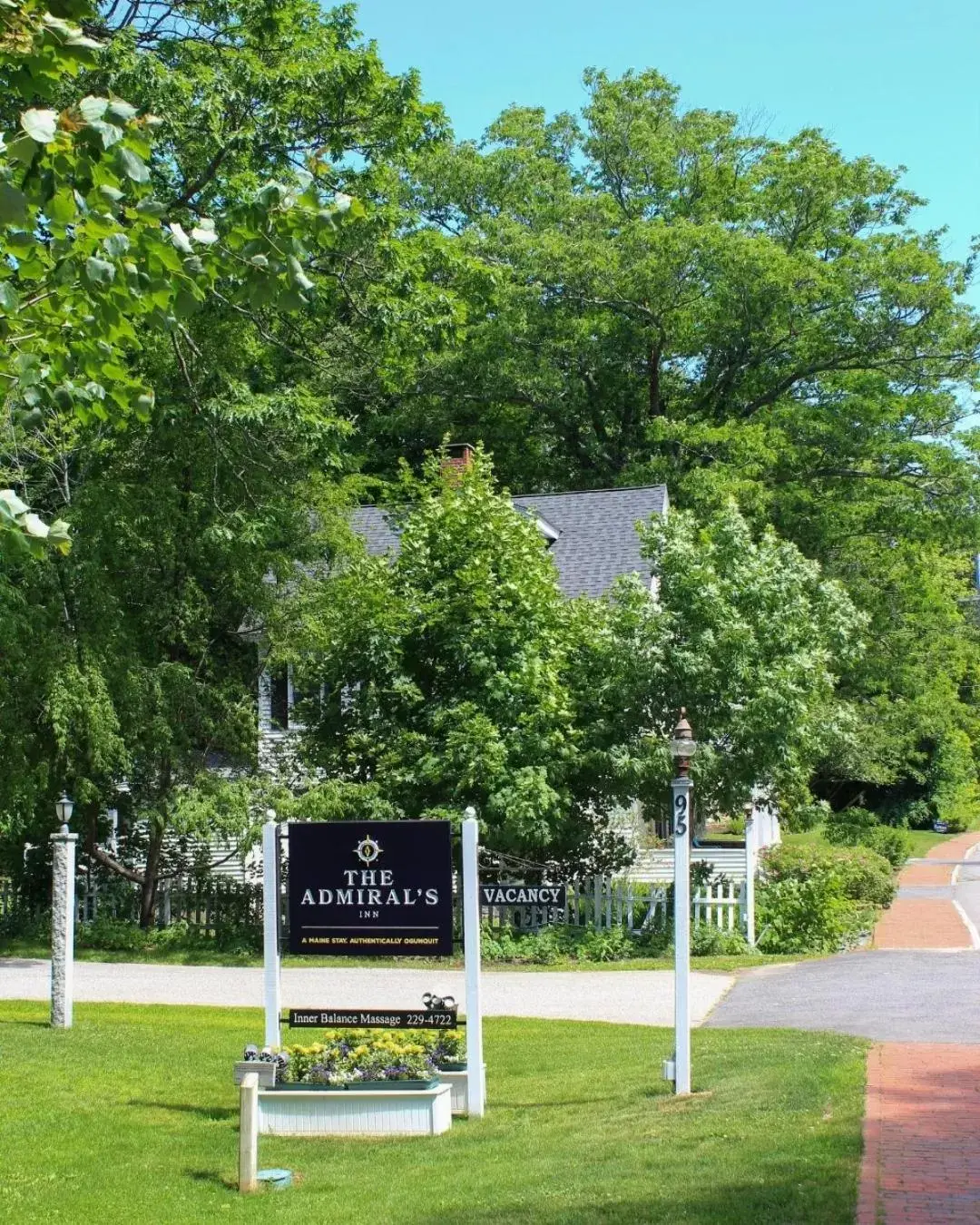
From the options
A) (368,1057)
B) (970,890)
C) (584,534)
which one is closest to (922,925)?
(970,890)

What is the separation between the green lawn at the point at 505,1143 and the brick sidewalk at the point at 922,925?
322 inches

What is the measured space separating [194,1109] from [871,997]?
768cm

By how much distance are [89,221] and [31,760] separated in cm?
1643

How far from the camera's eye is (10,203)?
503cm

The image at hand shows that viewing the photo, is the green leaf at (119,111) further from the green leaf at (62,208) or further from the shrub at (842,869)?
the shrub at (842,869)

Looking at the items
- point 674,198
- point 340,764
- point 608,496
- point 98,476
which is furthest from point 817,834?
point 98,476

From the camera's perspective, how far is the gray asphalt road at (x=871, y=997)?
1376 centimetres

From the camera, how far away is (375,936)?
11.1m

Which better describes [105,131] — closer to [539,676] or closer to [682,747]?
[682,747]

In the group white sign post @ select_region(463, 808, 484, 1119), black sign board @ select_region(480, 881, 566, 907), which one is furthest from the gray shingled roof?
white sign post @ select_region(463, 808, 484, 1119)

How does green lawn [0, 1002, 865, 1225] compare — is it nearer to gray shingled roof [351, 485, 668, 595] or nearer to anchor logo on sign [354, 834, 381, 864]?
anchor logo on sign [354, 834, 381, 864]

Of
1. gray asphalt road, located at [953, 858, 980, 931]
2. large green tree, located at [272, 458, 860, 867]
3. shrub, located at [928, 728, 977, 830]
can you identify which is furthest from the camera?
shrub, located at [928, 728, 977, 830]

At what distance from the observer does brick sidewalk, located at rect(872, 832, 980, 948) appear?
21031 mm

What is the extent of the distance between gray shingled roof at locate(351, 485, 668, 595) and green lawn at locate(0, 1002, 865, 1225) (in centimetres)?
1682
